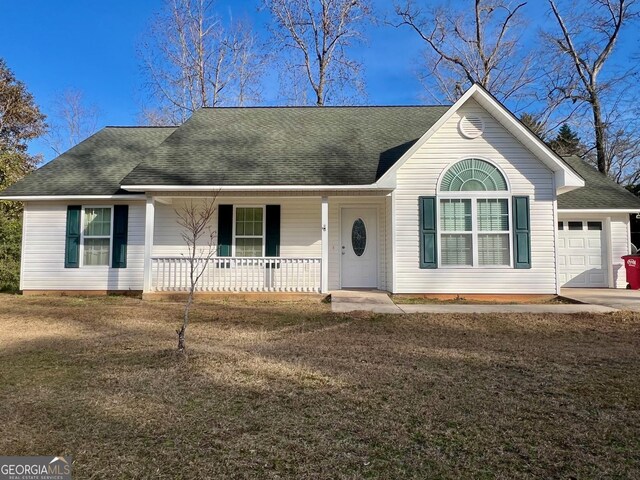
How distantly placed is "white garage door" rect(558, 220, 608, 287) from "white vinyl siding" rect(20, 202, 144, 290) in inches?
471

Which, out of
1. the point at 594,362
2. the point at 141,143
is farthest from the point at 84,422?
the point at 141,143

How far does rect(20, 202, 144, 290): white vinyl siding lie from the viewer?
10.9 m

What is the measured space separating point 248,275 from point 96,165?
603 cm

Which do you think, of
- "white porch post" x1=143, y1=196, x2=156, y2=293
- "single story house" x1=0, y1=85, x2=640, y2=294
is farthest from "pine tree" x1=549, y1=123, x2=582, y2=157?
"white porch post" x1=143, y1=196, x2=156, y2=293

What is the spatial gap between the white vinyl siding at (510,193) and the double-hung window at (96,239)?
7.71m

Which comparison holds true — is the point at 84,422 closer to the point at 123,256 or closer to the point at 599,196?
the point at 123,256

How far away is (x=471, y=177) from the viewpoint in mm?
9828

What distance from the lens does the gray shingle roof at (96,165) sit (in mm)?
10906

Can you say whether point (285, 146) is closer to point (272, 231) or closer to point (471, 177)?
point (272, 231)

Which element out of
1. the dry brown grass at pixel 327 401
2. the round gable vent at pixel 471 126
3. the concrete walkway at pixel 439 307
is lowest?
the dry brown grass at pixel 327 401

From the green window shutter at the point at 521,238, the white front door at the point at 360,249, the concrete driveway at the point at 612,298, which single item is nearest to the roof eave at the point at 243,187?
the white front door at the point at 360,249

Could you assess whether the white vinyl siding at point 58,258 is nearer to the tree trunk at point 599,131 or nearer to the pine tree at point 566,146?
the tree trunk at point 599,131

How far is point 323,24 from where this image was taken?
74.9 ft

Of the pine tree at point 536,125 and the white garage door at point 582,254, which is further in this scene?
the pine tree at point 536,125
